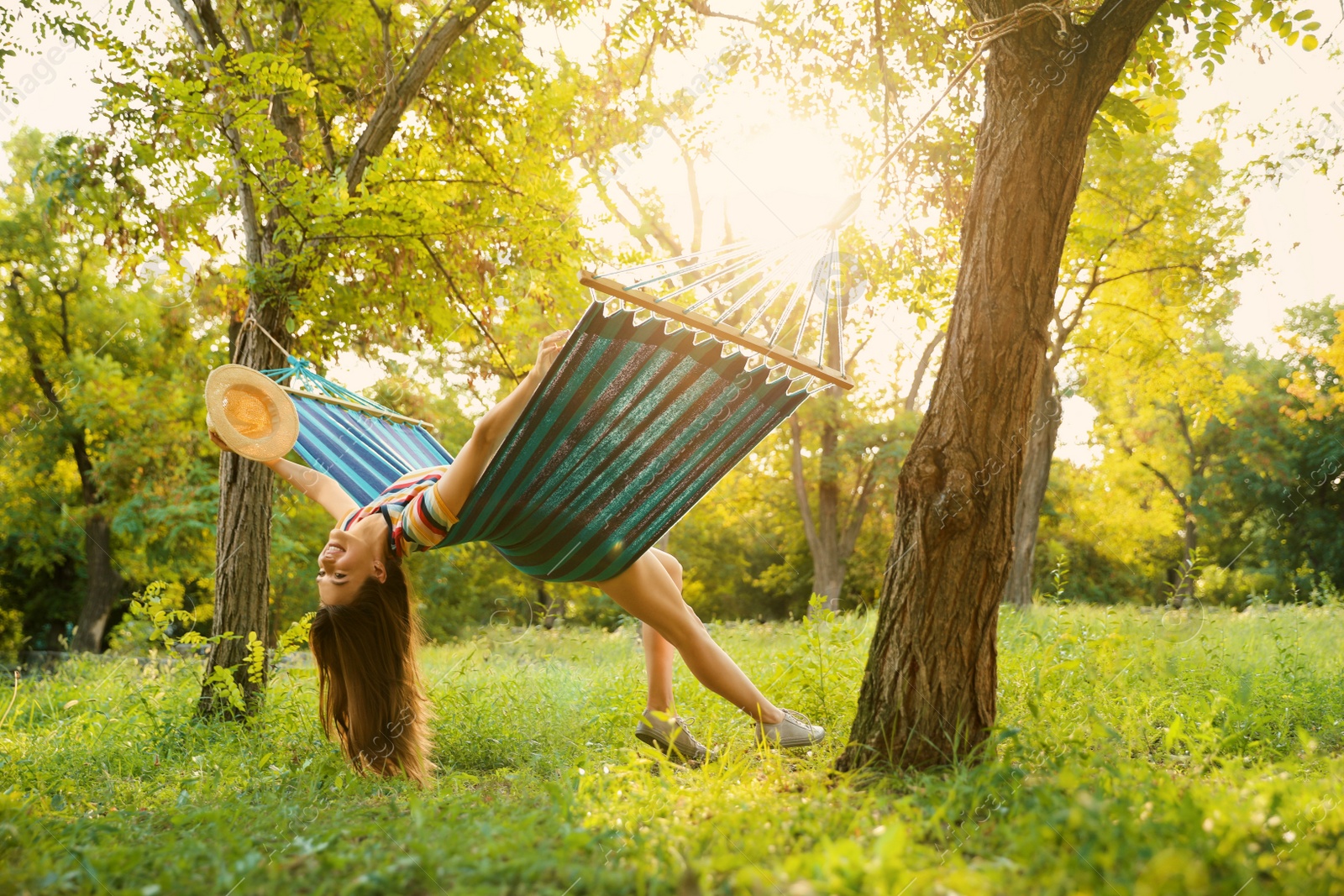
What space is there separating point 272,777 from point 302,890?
1165mm

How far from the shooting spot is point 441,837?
57.0 inches

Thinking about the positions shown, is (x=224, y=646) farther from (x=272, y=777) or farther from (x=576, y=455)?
(x=576, y=455)

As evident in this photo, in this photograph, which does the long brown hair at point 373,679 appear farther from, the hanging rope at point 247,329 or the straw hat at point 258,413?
the hanging rope at point 247,329

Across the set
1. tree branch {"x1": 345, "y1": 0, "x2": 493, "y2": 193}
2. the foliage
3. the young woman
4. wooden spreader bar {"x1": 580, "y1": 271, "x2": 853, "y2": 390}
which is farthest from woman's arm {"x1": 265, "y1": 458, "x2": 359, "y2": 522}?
the foliage

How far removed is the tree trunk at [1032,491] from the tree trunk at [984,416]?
218 inches

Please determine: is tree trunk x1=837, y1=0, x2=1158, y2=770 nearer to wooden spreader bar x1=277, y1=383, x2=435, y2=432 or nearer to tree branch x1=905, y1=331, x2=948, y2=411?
wooden spreader bar x1=277, y1=383, x2=435, y2=432

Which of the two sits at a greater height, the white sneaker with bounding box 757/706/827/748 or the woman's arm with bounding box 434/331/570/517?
the woman's arm with bounding box 434/331/570/517

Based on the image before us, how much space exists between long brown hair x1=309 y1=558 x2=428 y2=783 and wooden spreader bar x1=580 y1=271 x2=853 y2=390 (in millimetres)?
955

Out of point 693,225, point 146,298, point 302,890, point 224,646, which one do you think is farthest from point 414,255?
point 146,298

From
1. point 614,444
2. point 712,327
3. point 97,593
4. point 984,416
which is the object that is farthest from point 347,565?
point 97,593

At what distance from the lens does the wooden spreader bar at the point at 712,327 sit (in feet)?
6.31

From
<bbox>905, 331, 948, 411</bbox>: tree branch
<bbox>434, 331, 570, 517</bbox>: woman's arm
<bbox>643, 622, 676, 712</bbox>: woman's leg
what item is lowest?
<bbox>643, 622, 676, 712</bbox>: woman's leg

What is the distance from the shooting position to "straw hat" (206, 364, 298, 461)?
2766 mm

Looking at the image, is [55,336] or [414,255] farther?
[55,336]
